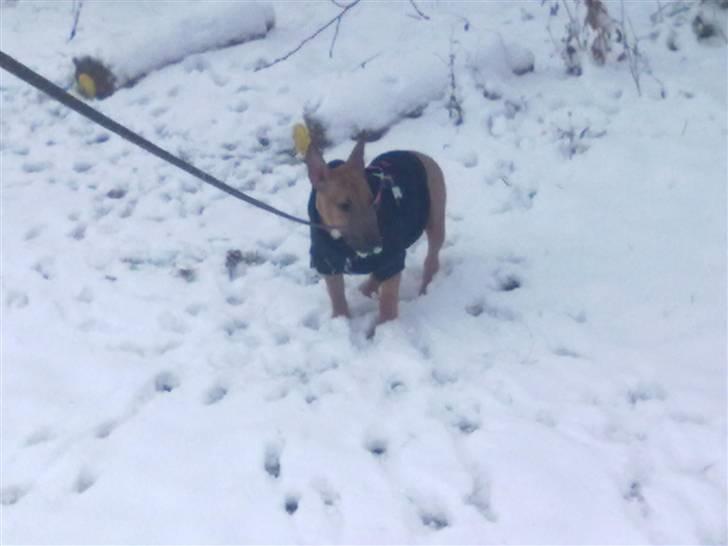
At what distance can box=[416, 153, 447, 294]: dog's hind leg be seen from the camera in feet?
14.7

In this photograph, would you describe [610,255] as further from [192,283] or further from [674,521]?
[192,283]

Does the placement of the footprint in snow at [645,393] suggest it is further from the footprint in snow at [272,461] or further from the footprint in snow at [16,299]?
the footprint in snow at [16,299]

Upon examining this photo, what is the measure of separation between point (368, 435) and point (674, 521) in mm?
1293

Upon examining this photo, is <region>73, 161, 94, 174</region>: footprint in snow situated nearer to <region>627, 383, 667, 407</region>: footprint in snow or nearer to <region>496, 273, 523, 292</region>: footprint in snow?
<region>496, 273, 523, 292</region>: footprint in snow

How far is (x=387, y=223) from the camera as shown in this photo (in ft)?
13.1

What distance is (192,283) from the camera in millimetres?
4793

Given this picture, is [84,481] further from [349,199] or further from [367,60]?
[367,60]

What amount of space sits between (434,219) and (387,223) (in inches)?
24.6

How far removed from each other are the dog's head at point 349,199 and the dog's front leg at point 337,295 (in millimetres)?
440

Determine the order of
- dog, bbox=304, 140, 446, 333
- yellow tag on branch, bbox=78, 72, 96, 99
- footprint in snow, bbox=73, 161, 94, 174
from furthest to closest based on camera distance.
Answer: yellow tag on branch, bbox=78, 72, 96, 99
footprint in snow, bbox=73, 161, 94, 174
dog, bbox=304, 140, 446, 333

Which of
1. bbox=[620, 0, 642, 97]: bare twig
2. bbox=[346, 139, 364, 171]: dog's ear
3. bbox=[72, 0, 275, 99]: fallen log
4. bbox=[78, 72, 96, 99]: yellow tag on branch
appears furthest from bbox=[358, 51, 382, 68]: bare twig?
bbox=[346, 139, 364, 171]: dog's ear

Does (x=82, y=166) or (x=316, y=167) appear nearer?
(x=316, y=167)

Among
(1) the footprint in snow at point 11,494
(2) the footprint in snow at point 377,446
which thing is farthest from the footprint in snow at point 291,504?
(1) the footprint in snow at point 11,494

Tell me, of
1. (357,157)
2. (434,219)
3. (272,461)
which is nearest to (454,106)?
(434,219)
